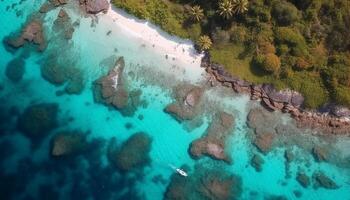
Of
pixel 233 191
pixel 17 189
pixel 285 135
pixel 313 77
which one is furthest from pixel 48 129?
pixel 313 77

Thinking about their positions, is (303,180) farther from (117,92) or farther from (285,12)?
(117,92)

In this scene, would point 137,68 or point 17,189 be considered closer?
point 17,189

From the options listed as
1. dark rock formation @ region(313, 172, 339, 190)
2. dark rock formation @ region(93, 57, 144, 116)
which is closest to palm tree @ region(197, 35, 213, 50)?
dark rock formation @ region(93, 57, 144, 116)

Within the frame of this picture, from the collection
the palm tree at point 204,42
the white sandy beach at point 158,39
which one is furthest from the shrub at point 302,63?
the white sandy beach at point 158,39

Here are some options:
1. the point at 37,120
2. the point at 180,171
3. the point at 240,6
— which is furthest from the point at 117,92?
the point at 240,6

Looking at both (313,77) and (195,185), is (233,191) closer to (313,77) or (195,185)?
(195,185)

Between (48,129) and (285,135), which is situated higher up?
(285,135)
